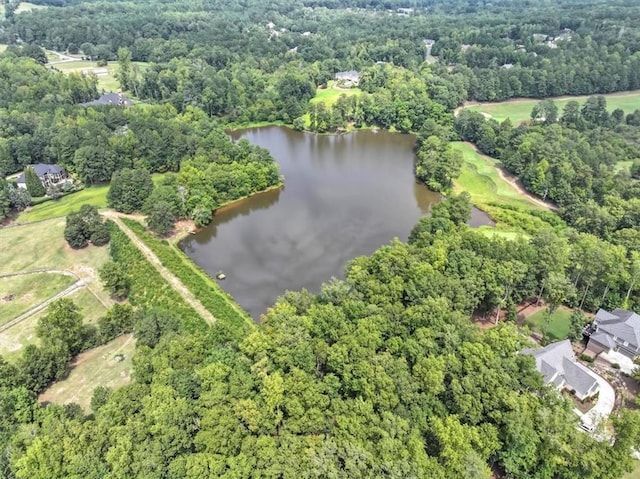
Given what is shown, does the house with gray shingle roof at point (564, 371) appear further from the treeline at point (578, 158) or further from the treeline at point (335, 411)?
the treeline at point (578, 158)

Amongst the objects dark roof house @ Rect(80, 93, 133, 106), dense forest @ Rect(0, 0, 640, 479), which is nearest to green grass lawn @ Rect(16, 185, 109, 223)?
dense forest @ Rect(0, 0, 640, 479)

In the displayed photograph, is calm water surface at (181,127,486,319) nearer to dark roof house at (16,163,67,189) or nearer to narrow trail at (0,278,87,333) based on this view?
narrow trail at (0,278,87,333)

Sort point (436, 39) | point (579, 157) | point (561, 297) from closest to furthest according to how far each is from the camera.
A: point (561, 297), point (579, 157), point (436, 39)

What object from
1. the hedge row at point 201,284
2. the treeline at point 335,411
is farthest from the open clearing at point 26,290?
the treeline at point 335,411

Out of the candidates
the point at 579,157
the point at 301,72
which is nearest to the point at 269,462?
the point at 579,157

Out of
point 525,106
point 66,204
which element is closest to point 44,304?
point 66,204

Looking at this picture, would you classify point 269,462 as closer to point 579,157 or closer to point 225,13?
point 579,157
